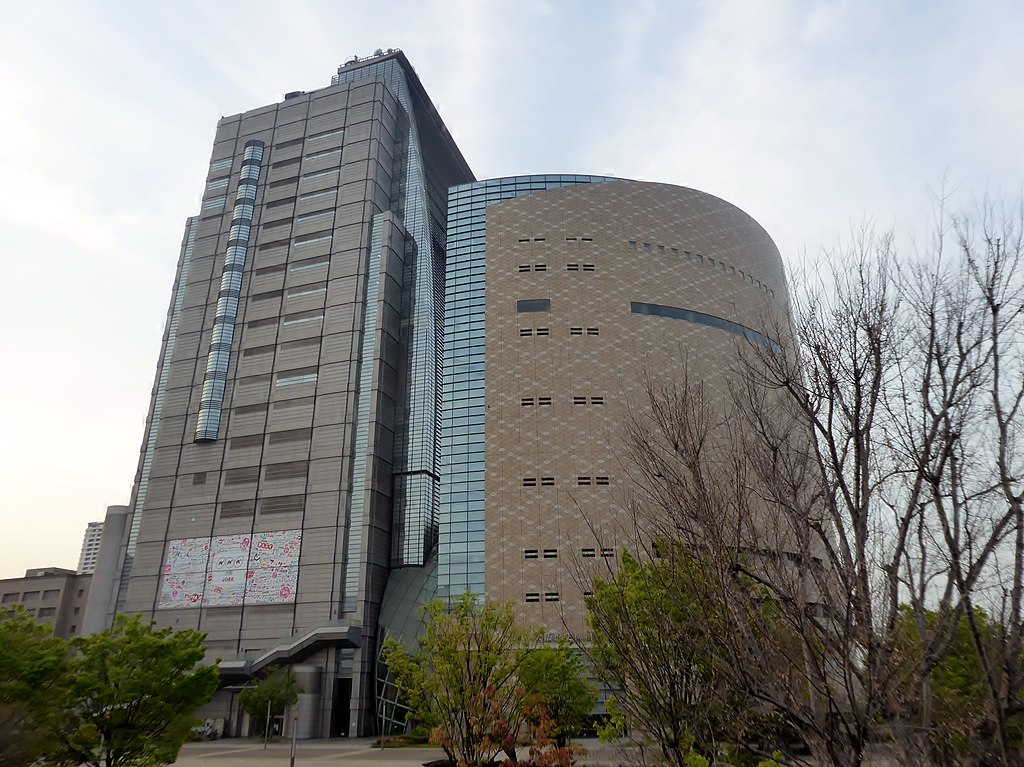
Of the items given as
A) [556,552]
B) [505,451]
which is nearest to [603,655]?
[556,552]

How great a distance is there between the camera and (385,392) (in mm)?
57688

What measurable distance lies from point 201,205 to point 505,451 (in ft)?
151

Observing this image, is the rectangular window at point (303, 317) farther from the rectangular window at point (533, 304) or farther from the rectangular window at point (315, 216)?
the rectangular window at point (533, 304)

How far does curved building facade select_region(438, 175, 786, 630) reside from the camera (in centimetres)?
4719

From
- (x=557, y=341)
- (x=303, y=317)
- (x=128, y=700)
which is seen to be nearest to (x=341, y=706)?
(x=557, y=341)

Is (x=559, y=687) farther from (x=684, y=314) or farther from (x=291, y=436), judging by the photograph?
(x=291, y=436)

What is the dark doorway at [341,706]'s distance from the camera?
4984 cm

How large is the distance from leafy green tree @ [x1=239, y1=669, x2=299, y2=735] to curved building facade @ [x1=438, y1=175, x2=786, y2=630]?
11.7 meters

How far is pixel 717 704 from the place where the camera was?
39.0 ft

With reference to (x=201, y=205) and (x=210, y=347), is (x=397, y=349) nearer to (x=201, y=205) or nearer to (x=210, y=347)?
(x=210, y=347)

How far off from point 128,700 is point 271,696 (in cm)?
2710

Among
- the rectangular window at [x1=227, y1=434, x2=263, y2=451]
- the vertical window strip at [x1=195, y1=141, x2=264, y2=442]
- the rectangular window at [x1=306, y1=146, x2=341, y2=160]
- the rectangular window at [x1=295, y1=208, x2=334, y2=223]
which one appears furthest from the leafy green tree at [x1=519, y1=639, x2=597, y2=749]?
the rectangular window at [x1=306, y1=146, x2=341, y2=160]

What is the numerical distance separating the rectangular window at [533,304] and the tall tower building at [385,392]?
0.63ft

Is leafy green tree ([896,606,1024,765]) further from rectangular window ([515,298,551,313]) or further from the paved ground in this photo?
rectangular window ([515,298,551,313])
